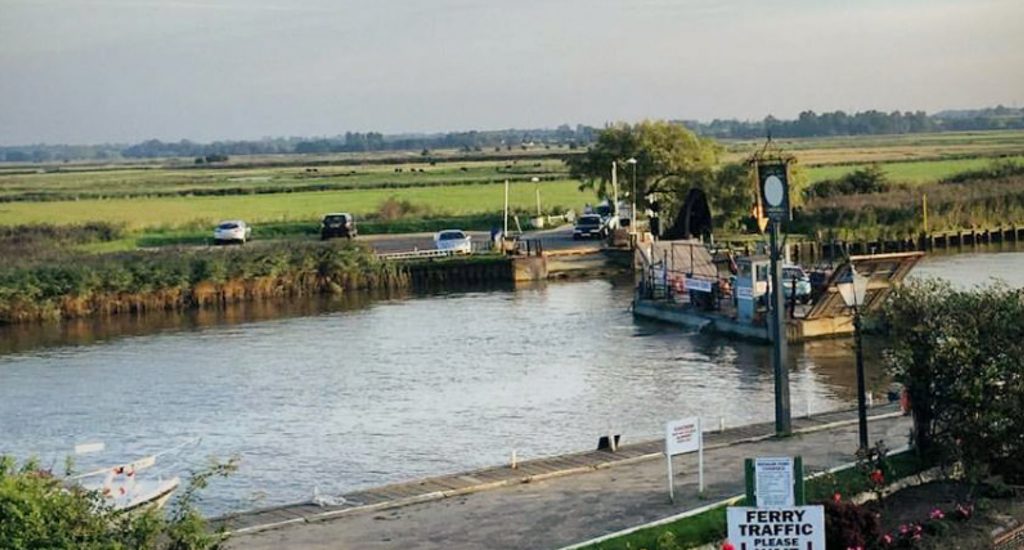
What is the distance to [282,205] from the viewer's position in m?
102

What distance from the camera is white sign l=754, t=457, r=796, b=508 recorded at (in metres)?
16.8

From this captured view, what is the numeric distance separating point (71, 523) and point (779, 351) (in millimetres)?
13686

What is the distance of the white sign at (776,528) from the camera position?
15992 millimetres

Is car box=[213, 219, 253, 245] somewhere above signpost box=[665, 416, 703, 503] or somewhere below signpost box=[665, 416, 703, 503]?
above

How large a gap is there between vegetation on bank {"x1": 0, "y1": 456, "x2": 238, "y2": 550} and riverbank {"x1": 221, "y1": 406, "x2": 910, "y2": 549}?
5.13 meters

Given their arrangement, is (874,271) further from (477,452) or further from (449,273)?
(449,273)

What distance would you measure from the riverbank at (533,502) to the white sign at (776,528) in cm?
274

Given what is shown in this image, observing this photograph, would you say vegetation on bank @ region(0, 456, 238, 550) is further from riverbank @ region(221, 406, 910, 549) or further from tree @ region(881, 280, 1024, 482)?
tree @ region(881, 280, 1024, 482)

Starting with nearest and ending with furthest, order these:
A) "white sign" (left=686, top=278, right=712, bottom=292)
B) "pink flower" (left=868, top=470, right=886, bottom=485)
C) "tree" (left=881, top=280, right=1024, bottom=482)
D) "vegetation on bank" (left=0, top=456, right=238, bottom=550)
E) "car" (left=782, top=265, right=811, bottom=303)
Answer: "vegetation on bank" (left=0, top=456, right=238, bottom=550) → "pink flower" (left=868, top=470, right=886, bottom=485) → "tree" (left=881, top=280, right=1024, bottom=482) → "car" (left=782, top=265, right=811, bottom=303) → "white sign" (left=686, top=278, right=712, bottom=292)

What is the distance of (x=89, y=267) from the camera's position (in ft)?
186

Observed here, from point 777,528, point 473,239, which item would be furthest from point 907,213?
point 777,528

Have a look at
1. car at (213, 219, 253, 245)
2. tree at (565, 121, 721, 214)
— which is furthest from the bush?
tree at (565, 121, 721, 214)

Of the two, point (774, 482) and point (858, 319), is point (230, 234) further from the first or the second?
point (774, 482)

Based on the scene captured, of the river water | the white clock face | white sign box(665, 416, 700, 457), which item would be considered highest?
the white clock face
